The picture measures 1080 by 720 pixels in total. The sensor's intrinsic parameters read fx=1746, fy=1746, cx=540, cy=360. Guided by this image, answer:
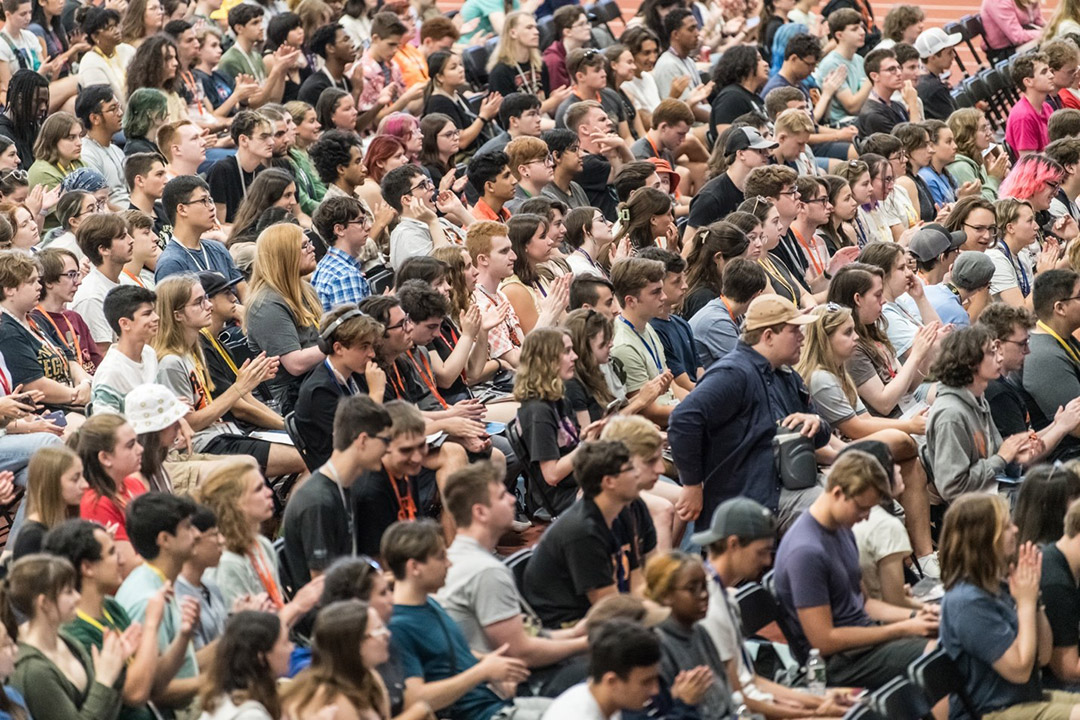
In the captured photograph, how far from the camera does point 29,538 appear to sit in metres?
5.60

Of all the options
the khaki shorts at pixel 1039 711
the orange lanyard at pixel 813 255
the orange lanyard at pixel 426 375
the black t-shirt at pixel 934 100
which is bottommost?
the black t-shirt at pixel 934 100

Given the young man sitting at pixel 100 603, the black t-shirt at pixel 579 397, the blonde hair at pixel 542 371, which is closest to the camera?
the young man sitting at pixel 100 603

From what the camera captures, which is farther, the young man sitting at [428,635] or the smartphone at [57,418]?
the smartphone at [57,418]

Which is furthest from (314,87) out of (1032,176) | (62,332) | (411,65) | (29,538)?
(29,538)

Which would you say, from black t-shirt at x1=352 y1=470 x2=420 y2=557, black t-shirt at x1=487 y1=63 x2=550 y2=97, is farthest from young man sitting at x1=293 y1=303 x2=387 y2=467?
black t-shirt at x1=487 y1=63 x2=550 y2=97

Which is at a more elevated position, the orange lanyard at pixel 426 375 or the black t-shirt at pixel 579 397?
the black t-shirt at pixel 579 397

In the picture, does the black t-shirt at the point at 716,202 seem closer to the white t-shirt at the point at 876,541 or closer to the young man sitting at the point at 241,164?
the young man sitting at the point at 241,164

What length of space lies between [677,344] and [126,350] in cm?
257

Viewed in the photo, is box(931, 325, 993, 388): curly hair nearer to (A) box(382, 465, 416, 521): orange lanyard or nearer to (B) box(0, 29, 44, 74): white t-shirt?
(A) box(382, 465, 416, 521): orange lanyard

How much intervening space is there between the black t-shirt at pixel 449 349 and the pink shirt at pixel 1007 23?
27.7 ft

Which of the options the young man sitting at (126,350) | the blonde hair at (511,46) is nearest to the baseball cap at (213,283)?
the young man sitting at (126,350)

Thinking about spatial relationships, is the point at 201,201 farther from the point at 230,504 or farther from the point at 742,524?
the point at 742,524

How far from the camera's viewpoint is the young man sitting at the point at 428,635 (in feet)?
16.6

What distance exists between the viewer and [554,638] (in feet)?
18.3
